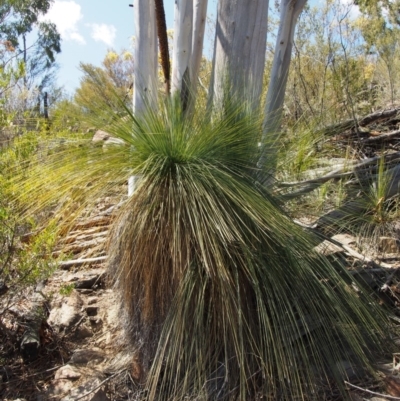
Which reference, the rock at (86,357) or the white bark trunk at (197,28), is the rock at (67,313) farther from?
the white bark trunk at (197,28)

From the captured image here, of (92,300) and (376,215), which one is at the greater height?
(376,215)

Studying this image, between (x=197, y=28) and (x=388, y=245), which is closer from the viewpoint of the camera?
(x=388, y=245)

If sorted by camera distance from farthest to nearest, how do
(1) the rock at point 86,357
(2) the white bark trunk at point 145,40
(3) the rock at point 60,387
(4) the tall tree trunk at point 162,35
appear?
(4) the tall tree trunk at point 162,35 < (2) the white bark trunk at point 145,40 < (1) the rock at point 86,357 < (3) the rock at point 60,387

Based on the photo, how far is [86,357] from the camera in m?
2.79

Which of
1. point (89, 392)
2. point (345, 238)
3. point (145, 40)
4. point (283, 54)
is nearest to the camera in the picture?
point (89, 392)

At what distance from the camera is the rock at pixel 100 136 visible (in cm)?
240

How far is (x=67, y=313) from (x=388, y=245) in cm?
215

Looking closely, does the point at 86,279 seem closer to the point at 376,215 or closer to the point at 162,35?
the point at 376,215

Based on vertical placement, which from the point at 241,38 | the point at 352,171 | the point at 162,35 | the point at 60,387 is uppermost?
the point at 162,35

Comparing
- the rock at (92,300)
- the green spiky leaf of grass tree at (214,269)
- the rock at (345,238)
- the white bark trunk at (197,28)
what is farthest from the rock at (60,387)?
the white bark trunk at (197,28)

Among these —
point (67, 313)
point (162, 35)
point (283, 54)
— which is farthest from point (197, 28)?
point (67, 313)

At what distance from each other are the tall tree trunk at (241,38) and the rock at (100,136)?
0.78m

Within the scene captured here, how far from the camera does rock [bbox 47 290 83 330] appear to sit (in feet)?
10.1

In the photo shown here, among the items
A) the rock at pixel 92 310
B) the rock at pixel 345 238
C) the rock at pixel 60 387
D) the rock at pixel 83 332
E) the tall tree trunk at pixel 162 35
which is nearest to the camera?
the rock at pixel 60 387
